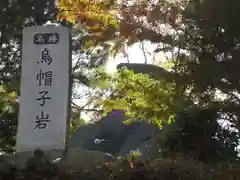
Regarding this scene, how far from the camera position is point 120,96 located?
7.52 meters

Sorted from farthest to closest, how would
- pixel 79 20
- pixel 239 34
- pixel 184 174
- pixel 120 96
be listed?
pixel 120 96 < pixel 79 20 < pixel 239 34 < pixel 184 174

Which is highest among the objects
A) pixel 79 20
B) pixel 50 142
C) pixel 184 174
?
pixel 79 20

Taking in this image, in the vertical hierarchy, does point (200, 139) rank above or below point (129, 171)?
above

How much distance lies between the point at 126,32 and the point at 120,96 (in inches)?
62.5

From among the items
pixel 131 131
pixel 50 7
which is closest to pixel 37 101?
pixel 131 131

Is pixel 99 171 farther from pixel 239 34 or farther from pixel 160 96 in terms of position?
pixel 239 34

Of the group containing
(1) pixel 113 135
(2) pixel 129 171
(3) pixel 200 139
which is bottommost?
(2) pixel 129 171

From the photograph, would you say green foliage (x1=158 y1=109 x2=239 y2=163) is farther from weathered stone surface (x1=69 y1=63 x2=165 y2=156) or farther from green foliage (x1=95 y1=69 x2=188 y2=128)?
weathered stone surface (x1=69 y1=63 x2=165 y2=156)

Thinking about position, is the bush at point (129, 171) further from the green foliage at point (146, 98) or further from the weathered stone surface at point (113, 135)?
the weathered stone surface at point (113, 135)

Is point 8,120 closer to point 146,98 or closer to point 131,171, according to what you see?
point 146,98

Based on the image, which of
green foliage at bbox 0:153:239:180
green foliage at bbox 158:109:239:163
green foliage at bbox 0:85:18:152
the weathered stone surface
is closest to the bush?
green foliage at bbox 0:153:239:180

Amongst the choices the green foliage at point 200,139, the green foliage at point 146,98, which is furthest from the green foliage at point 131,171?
the green foliage at point 200,139

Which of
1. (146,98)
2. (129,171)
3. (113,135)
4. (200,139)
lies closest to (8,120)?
(113,135)

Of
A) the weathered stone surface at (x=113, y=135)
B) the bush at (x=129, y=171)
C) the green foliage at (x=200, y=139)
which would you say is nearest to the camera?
the bush at (x=129, y=171)
